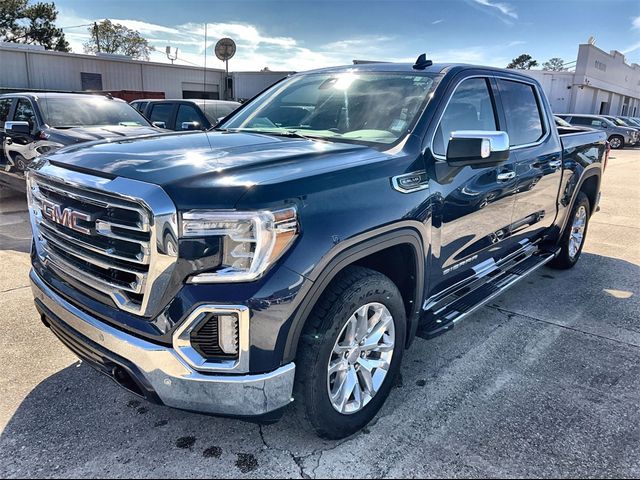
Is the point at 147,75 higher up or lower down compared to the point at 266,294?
higher up

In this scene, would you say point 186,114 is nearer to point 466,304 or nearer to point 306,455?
point 466,304

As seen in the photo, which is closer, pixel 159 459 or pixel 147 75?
pixel 159 459

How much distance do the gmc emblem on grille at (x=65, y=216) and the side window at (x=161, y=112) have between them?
8115mm

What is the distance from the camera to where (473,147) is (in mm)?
2844

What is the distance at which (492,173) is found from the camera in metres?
3.45

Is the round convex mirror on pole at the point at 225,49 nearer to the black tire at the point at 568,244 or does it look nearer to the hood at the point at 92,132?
the hood at the point at 92,132

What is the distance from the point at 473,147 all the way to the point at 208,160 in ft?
4.90

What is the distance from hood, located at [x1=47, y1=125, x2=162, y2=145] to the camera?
674 cm

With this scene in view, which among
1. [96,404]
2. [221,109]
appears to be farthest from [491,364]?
[221,109]

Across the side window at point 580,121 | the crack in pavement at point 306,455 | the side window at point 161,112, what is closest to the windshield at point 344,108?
the crack in pavement at point 306,455

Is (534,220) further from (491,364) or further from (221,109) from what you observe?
(221,109)

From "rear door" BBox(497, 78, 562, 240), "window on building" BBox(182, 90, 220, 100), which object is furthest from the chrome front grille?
"window on building" BBox(182, 90, 220, 100)

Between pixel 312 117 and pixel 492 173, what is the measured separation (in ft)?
4.34

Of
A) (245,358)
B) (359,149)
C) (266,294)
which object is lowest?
(245,358)
